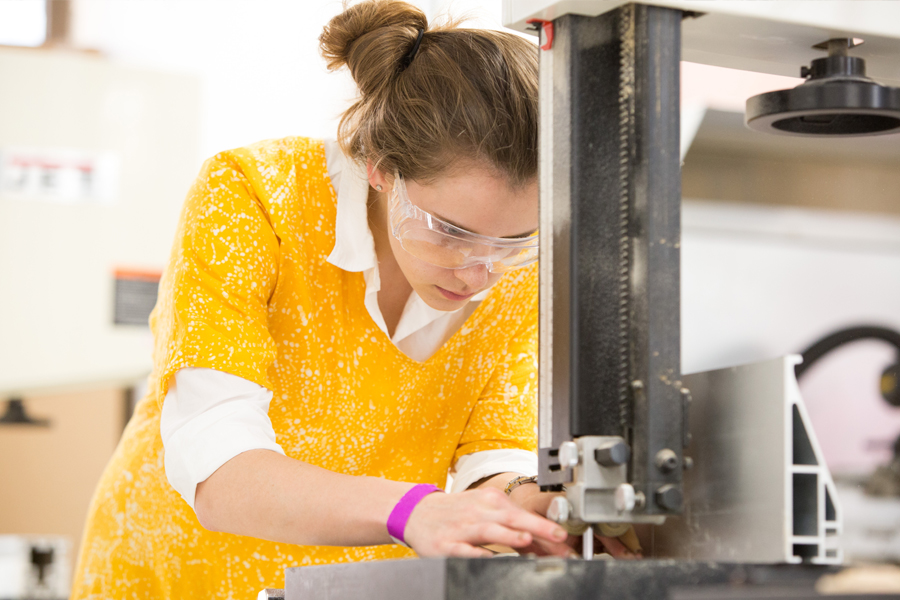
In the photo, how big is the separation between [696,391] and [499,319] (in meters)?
0.54

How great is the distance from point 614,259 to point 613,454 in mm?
183

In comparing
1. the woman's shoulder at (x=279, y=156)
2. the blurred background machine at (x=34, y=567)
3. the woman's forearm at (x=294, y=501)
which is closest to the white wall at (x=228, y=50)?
the blurred background machine at (x=34, y=567)

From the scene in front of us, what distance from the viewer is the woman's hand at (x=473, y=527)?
78 cm

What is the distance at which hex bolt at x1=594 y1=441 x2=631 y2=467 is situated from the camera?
77cm

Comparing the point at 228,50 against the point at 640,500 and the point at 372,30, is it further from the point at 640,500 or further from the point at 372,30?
the point at 640,500

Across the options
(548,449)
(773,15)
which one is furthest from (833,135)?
(548,449)

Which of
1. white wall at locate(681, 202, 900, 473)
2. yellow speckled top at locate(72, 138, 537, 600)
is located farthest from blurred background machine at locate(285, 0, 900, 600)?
white wall at locate(681, 202, 900, 473)

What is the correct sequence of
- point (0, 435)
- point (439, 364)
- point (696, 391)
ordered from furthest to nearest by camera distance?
point (0, 435) < point (439, 364) < point (696, 391)

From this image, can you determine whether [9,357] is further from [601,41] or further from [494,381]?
[601,41]

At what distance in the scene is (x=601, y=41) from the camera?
0.87 metres

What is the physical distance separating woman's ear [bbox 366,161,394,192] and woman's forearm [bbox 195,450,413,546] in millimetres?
431

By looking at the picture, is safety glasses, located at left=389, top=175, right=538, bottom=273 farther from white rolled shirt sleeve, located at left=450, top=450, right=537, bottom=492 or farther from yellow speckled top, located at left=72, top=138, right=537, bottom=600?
white rolled shirt sleeve, located at left=450, top=450, right=537, bottom=492

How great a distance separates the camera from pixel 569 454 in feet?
2.59

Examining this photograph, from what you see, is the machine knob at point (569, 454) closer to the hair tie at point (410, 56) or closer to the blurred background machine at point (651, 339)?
the blurred background machine at point (651, 339)
